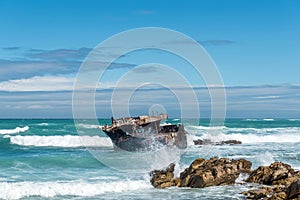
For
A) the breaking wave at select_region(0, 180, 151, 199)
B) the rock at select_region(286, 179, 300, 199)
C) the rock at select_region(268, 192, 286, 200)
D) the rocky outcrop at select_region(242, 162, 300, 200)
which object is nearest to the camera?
the rock at select_region(286, 179, 300, 199)

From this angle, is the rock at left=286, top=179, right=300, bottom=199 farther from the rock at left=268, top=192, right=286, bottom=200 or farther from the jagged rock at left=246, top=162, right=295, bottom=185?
the jagged rock at left=246, top=162, right=295, bottom=185

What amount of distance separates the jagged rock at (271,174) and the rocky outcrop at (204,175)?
0.70 m

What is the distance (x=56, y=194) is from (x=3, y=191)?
7.54ft

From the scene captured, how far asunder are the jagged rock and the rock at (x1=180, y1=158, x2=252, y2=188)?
735 millimetres

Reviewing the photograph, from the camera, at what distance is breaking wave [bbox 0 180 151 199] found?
814 inches

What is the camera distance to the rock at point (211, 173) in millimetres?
20906

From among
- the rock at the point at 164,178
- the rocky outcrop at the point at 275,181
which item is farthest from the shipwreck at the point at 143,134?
the rocky outcrop at the point at 275,181

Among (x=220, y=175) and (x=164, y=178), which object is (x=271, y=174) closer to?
(x=220, y=175)

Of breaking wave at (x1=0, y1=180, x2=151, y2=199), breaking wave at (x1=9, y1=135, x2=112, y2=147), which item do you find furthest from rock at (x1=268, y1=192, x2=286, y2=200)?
breaking wave at (x1=9, y1=135, x2=112, y2=147)

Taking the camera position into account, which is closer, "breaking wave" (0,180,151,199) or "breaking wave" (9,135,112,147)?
"breaking wave" (0,180,151,199)

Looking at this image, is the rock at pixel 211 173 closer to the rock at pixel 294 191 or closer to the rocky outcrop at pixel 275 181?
the rocky outcrop at pixel 275 181

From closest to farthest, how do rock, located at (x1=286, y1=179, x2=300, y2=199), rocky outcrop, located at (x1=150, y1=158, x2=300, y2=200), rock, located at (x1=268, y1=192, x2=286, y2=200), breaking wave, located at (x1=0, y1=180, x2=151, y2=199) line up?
rock, located at (x1=286, y1=179, x2=300, y2=199) < rock, located at (x1=268, y1=192, x2=286, y2=200) < breaking wave, located at (x1=0, y1=180, x2=151, y2=199) < rocky outcrop, located at (x1=150, y1=158, x2=300, y2=200)

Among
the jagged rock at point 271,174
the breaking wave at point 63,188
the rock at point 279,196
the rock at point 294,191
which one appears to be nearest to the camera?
the rock at point 294,191

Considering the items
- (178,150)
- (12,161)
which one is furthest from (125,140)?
(12,161)
